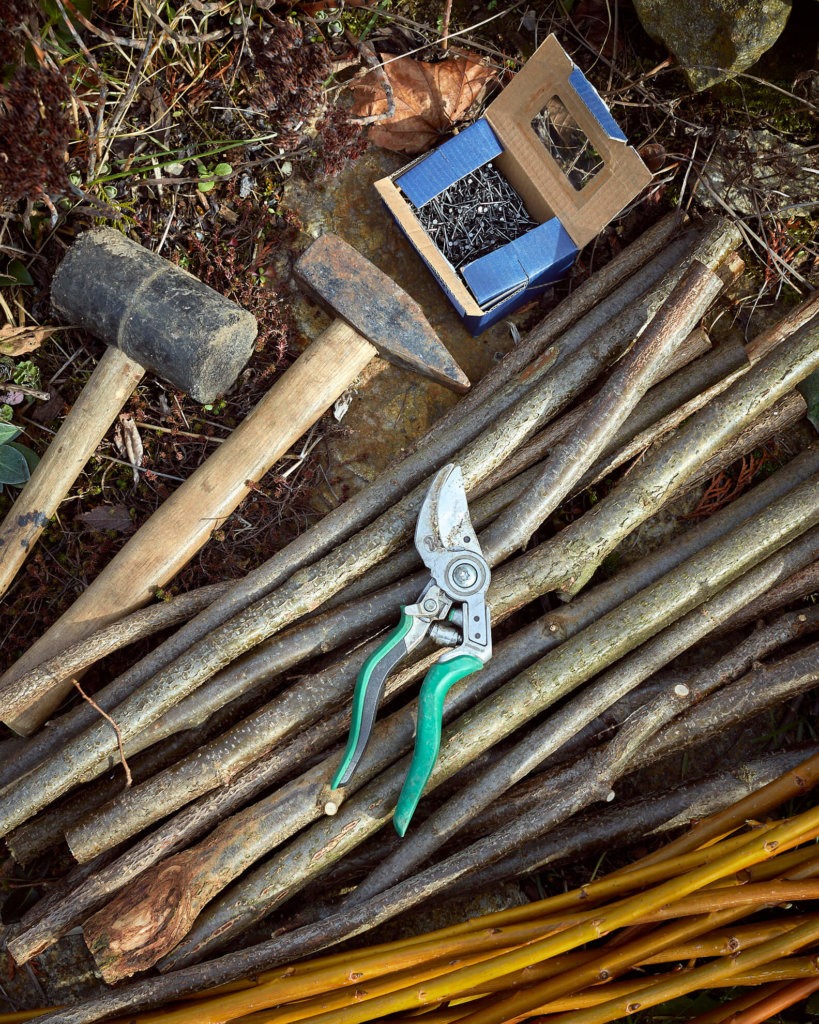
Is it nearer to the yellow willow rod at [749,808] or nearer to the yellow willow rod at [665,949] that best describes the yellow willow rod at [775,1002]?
the yellow willow rod at [665,949]

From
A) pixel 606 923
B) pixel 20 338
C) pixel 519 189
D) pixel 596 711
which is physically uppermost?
pixel 20 338

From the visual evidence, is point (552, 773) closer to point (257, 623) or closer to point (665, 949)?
point (665, 949)

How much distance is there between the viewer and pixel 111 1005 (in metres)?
3.09

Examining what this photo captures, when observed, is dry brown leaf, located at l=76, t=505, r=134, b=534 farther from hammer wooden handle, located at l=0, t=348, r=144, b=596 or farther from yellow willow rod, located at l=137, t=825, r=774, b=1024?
yellow willow rod, located at l=137, t=825, r=774, b=1024

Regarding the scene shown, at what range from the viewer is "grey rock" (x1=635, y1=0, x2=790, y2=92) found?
150 inches

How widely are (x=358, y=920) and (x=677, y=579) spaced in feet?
5.85

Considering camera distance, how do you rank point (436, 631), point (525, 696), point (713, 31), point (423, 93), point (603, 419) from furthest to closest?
point (423, 93) → point (713, 31) → point (603, 419) → point (525, 696) → point (436, 631)

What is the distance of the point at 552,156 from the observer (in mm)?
4008

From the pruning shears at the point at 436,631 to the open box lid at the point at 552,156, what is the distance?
4.63 ft

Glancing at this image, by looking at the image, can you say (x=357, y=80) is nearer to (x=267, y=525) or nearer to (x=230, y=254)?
(x=230, y=254)

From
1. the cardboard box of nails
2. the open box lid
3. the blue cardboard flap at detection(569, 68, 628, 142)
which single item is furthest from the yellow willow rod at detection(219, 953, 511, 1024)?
the blue cardboard flap at detection(569, 68, 628, 142)

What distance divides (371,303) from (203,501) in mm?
1132

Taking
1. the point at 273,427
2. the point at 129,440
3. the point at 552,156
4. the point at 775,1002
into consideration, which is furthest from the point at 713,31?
the point at 775,1002

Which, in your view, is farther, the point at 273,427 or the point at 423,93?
the point at 423,93
